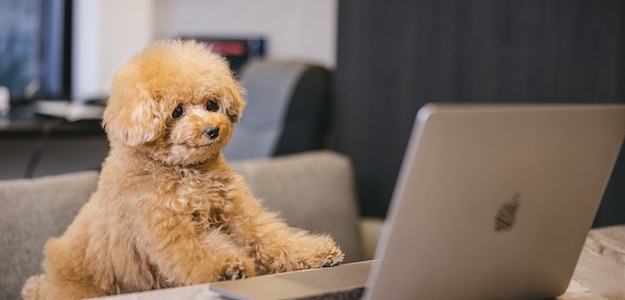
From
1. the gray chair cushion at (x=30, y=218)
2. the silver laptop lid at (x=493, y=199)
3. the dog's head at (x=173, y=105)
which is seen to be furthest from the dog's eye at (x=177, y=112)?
the gray chair cushion at (x=30, y=218)

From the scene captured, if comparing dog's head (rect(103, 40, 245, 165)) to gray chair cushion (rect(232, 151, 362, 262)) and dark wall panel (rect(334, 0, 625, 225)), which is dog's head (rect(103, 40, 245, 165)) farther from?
dark wall panel (rect(334, 0, 625, 225))

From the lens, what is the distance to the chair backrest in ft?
10.7

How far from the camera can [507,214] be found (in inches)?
39.0

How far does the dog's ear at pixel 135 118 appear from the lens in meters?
1.09

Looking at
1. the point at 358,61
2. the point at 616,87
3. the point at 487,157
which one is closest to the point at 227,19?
the point at 358,61

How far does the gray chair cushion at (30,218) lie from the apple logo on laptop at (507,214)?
3.61 feet

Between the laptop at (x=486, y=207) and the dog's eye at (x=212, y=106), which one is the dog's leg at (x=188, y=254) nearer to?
the laptop at (x=486, y=207)

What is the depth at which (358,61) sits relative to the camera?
122 inches

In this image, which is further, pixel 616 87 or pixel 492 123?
pixel 616 87

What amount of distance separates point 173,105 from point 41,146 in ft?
8.07

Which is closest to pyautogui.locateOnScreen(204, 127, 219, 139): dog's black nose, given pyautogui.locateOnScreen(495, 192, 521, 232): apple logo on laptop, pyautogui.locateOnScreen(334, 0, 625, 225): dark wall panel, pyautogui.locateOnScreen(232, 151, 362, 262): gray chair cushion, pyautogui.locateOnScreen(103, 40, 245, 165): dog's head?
pyautogui.locateOnScreen(103, 40, 245, 165): dog's head

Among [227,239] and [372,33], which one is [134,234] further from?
[372,33]

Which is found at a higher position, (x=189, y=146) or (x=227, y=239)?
(x=189, y=146)

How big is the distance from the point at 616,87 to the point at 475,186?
1.38m
